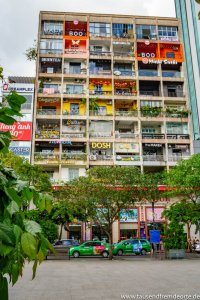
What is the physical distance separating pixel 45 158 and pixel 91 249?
47.7 ft

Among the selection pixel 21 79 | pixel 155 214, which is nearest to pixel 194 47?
pixel 155 214

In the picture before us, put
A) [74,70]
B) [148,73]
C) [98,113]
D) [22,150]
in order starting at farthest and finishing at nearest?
[74,70] < [148,73] < [98,113] < [22,150]

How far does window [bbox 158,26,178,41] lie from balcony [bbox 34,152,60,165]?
2379 centimetres

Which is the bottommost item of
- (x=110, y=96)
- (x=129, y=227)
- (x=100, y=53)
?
(x=129, y=227)

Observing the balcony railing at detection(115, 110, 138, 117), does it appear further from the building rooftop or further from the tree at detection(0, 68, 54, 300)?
the tree at detection(0, 68, 54, 300)

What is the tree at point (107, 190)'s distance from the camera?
2478 centimetres

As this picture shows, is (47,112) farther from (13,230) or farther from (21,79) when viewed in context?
(13,230)

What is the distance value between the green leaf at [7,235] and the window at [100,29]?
156ft

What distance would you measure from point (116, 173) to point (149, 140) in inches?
634

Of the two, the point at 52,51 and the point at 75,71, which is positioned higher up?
the point at 52,51

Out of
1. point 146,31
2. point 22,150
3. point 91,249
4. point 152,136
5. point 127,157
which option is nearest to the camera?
point 91,249

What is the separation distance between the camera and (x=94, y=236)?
37500 mm

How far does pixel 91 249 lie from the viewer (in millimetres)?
27625

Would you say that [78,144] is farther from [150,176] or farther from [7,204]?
[7,204]
